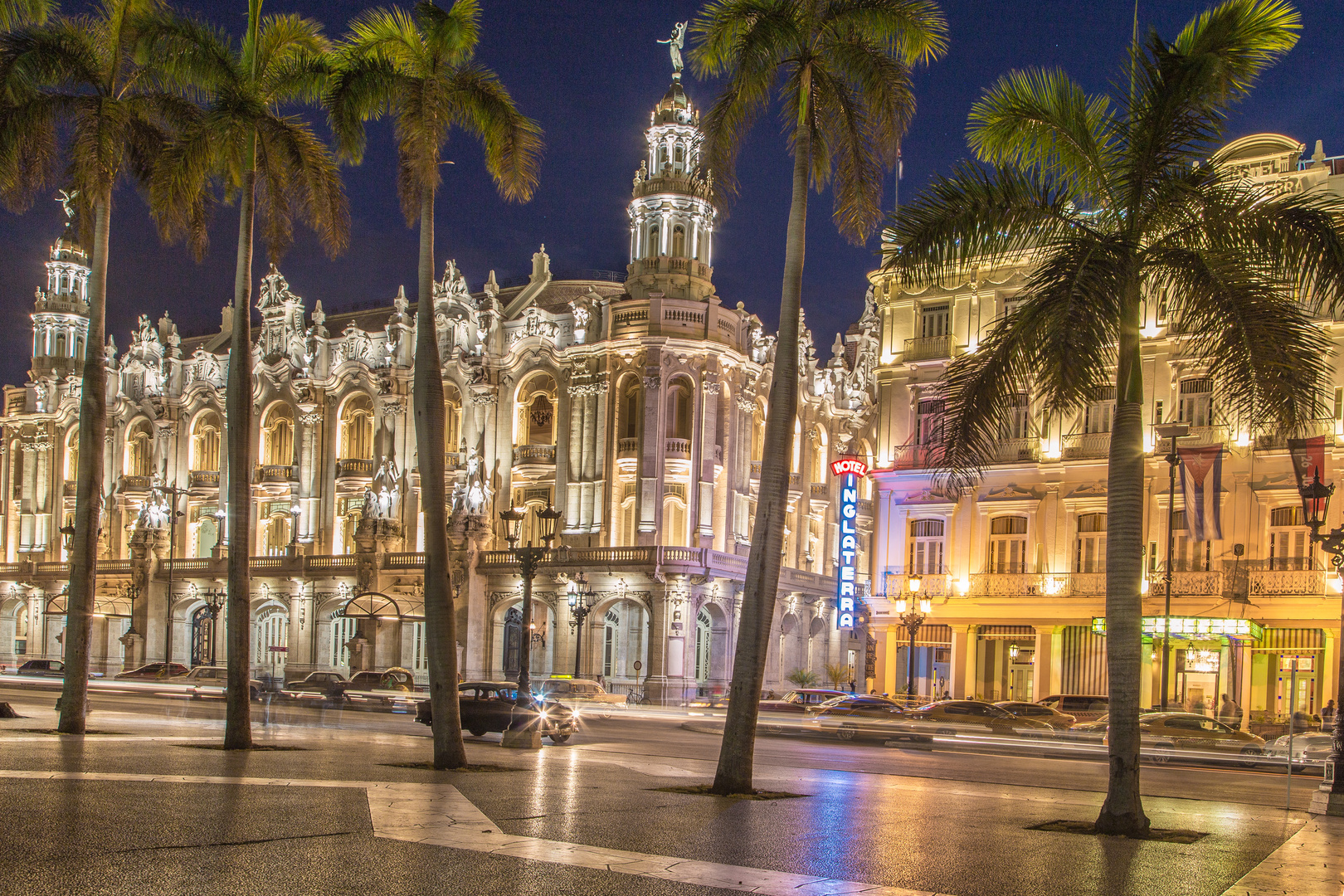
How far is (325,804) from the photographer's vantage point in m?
14.8

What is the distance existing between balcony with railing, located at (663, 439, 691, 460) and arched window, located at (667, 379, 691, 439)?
0.43 metres

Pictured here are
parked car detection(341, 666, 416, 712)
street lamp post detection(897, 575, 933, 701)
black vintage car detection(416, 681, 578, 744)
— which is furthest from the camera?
parked car detection(341, 666, 416, 712)

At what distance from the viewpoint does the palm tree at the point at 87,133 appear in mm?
23922

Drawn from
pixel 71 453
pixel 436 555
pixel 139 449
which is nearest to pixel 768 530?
pixel 436 555

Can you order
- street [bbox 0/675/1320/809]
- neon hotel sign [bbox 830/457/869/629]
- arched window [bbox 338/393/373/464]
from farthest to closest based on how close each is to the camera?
arched window [bbox 338/393/373/464] → neon hotel sign [bbox 830/457/869/629] → street [bbox 0/675/1320/809]

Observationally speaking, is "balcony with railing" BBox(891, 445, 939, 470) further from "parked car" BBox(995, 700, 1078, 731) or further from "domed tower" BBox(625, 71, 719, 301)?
"domed tower" BBox(625, 71, 719, 301)

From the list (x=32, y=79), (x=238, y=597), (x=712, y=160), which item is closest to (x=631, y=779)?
(x=238, y=597)

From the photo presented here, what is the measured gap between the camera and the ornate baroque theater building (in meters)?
59.7

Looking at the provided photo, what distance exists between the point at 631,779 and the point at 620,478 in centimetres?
4081

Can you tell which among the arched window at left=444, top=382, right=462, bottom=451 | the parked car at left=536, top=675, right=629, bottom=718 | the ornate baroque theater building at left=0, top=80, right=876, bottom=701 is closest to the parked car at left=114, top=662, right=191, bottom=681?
the ornate baroque theater building at left=0, top=80, right=876, bottom=701

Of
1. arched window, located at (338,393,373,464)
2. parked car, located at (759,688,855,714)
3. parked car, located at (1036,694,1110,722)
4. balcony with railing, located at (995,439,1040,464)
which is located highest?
arched window, located at (338,393,373,464)

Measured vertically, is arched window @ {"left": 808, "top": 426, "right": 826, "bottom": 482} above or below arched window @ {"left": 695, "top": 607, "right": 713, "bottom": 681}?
above

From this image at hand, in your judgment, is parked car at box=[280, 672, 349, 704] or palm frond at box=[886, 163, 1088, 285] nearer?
palm frond at box=[886, 163, 1088, 285]

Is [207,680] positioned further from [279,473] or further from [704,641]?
[704,641]
